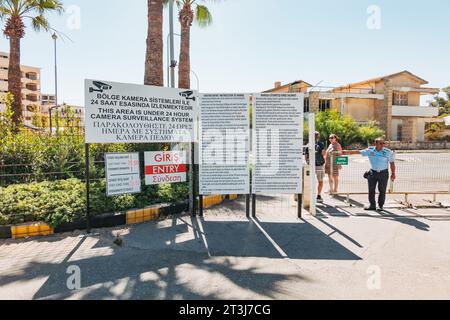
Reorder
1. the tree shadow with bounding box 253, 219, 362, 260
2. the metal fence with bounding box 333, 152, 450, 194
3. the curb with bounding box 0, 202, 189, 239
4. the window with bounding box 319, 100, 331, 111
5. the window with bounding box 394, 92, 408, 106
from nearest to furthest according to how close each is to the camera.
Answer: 1. the tree shadow with bounding box 253, 219, 362, 260
2. the curb with bounding box 0, 202, 189, 239
3. the metal fence with bounding box 333, 152, 450, 194
4. the window with bounding box 319, 100, 331, 111
5. the window with bounding box 394, 92, 408, 106

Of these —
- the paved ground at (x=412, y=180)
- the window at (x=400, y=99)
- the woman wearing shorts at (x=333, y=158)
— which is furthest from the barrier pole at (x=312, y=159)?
the window at (x=400, y=99)

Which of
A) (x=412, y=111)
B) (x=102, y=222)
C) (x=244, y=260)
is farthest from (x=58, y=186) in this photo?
(x=412, y=111)

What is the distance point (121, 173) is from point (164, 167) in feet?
3.18

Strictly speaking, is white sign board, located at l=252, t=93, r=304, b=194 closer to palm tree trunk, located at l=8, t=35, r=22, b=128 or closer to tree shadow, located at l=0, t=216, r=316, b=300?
tree shadow, located at l=0, t=216, r=316, b=300

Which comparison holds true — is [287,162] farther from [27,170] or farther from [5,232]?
[27,170]

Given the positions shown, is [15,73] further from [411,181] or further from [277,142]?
[411,181]

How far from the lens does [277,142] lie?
6.59 m

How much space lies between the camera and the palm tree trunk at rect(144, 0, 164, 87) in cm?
957

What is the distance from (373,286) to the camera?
3721 millimetres

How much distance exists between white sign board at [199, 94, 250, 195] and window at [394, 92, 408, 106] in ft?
124

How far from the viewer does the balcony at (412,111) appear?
119 ft

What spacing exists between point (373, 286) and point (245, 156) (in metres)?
3.58

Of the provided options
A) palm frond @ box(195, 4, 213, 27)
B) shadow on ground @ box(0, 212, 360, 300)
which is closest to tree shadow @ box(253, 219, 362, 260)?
shadow on ground @ box(0, 212, 360, 300)

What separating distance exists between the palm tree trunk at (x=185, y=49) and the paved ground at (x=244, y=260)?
7407mm
